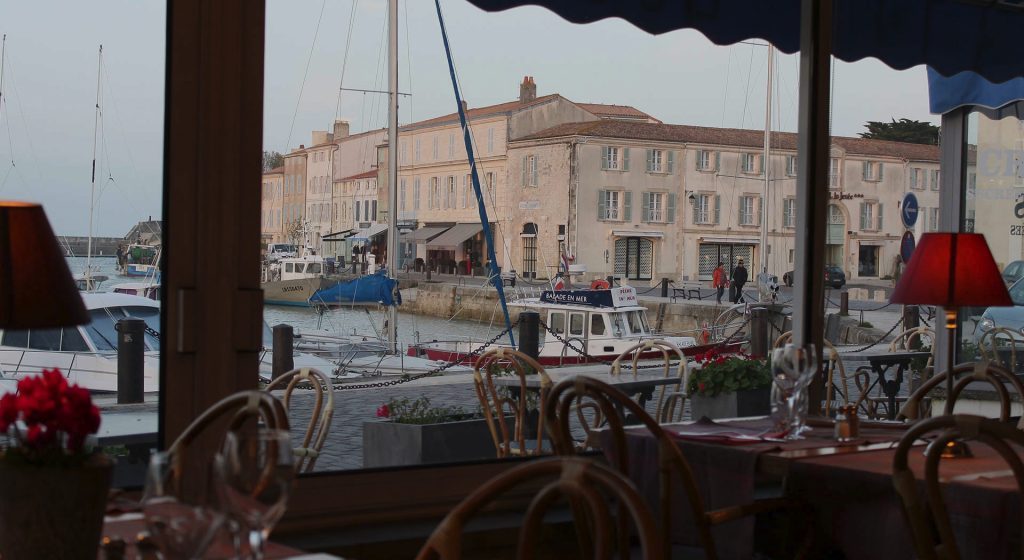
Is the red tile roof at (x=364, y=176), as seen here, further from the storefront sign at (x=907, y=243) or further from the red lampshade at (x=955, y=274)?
the red lampshade at (x=955, y=274)

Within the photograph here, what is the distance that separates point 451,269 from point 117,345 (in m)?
4.70

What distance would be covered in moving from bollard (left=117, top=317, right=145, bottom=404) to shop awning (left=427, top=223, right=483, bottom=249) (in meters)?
3.95

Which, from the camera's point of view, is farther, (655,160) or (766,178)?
(766,178)

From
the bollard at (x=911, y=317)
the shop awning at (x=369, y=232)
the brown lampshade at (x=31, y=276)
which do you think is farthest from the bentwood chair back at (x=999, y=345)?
the brown lampshade at (x=31, y=276)

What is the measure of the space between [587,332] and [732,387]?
9.31 meters

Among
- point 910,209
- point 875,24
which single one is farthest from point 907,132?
point 875,24

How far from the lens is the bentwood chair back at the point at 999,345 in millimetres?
6125

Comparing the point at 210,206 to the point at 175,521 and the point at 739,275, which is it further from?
the point at 739,275

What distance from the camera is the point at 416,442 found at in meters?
4.36

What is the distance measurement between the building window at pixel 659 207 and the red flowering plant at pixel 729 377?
2.30 metres

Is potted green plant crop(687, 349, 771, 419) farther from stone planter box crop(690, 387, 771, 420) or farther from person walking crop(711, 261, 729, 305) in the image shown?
person walking crop(711, 261, 729, 305)

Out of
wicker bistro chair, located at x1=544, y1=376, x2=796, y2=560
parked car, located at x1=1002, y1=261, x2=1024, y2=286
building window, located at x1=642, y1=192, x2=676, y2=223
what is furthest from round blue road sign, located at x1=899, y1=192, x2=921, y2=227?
wicker bistro chair, located at x1=544, y1=376, x2=796, y2=560

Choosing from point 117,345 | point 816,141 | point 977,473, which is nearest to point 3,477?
point 977,473

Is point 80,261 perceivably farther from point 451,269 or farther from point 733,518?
point 451,269
